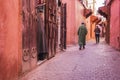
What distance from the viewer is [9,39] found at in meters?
6.81

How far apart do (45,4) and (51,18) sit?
1.42 meters

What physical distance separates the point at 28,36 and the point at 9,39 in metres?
2.11

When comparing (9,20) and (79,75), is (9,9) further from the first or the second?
(79,75)

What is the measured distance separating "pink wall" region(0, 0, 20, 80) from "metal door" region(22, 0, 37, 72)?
735 millimetres

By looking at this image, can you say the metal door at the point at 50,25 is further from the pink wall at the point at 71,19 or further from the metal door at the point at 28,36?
the pink wall at the point at 71,19

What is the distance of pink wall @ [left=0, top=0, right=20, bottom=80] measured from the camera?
6230 mm

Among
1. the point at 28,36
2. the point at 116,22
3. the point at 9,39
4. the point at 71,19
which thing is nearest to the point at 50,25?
the point at 28,36

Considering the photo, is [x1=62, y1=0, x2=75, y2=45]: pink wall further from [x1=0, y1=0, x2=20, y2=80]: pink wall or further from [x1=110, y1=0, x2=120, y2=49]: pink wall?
[x1=0, y1=0, x2=20, y2=80]: pink wall

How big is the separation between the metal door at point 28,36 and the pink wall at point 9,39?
73 cm

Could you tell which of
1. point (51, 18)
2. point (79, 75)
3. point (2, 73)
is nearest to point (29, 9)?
point (79, 75)

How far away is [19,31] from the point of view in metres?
7.75

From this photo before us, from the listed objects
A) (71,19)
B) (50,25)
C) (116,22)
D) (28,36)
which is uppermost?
(71,19)

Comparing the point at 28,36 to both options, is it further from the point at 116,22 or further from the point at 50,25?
the point at 116,22

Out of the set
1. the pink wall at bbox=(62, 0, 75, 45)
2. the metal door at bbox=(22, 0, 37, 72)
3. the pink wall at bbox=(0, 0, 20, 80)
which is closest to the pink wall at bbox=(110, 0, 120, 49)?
the pink wall at bbox=(62, 0, 75, 45)
